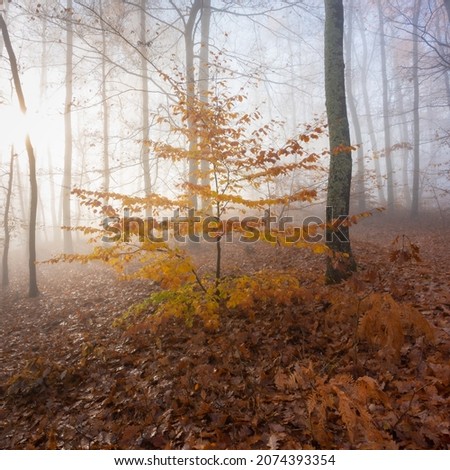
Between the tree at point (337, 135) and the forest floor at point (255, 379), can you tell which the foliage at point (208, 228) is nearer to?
the forest floor at point (255, 379)

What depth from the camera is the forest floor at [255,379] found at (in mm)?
2807

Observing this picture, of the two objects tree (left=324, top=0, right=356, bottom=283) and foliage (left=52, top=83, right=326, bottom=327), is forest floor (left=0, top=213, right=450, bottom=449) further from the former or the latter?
tree (left=324, top=0, right=356, bottom=283)

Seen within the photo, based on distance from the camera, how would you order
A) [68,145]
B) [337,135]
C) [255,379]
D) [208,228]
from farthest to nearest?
[68,145] → [337,135] → [208,228] → [255,379]

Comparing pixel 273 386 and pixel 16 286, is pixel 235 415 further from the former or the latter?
pixel 16 286

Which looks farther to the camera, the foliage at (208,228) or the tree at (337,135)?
the tree at (337,135)

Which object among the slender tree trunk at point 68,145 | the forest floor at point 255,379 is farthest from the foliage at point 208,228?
the slender tree trunk at point 68,145

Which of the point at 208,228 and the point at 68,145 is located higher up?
the point at 68,145

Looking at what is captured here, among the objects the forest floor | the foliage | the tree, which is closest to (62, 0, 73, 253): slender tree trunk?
the forest floor

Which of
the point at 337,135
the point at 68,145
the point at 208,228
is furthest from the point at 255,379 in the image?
the point at 68,145

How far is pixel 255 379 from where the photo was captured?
3.75 m

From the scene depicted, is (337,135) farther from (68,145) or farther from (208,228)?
(68,145)
